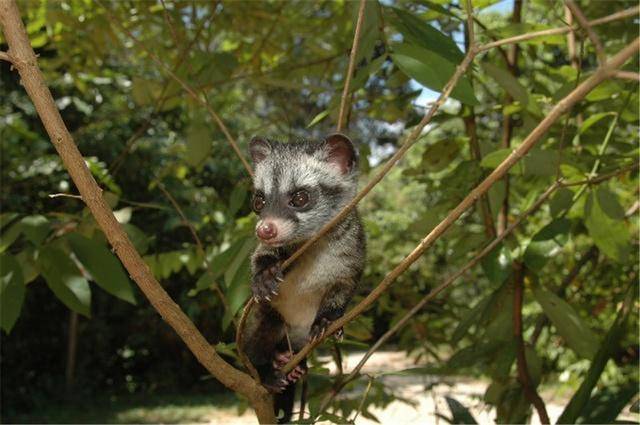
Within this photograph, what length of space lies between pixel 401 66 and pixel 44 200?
31.7ft

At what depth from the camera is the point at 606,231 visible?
327cm

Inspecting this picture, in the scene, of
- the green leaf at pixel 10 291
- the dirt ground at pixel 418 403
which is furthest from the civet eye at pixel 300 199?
the dirt ground at pixel 418 403

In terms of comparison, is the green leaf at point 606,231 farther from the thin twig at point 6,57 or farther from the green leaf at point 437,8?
the thin twig at point 6,57

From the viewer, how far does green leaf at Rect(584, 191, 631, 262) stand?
10.7 ft

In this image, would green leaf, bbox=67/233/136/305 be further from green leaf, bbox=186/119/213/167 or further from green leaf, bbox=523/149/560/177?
green leaf, bbox=523/149/560/177

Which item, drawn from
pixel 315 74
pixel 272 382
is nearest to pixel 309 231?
pixel 272 382

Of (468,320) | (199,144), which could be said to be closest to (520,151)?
(468,320)

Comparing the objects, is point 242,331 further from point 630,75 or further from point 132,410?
point 132,410

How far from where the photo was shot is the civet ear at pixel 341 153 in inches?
122

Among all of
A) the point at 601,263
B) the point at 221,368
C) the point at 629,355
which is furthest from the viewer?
the point at 629,355

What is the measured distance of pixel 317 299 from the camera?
3.09 metres

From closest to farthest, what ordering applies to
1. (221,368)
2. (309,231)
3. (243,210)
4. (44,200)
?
(221,368) < (309,231) < (243,210) < (44,200)

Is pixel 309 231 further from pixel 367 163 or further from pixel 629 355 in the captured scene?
pixel 629 355

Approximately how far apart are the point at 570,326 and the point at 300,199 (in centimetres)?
153
